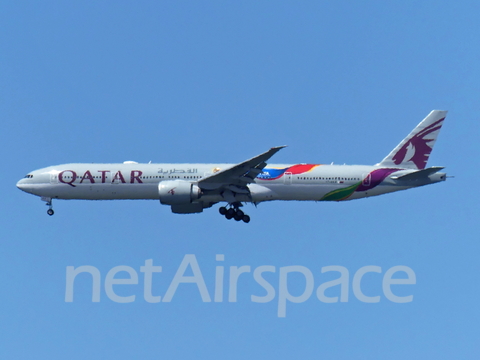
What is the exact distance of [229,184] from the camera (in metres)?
47.3

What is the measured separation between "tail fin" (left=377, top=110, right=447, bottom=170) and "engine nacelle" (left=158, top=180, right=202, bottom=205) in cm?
1285

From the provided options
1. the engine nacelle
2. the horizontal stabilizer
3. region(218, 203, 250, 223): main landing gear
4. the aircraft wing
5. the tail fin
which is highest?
the tail fin

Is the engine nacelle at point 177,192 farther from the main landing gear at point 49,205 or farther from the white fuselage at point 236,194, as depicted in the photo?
the main landing gear at point 49,205

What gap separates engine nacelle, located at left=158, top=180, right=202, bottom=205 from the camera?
4637 cm

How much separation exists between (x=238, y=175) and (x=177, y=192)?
3.78 m

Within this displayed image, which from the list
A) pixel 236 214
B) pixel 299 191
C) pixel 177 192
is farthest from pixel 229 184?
pixel 299 191

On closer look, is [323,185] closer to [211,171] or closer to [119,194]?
[211,171]

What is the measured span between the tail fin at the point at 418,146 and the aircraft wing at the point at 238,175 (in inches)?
376

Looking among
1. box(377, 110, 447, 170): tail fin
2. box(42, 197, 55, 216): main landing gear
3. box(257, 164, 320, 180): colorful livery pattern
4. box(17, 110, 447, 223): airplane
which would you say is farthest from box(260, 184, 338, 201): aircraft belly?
box(42, 197, 55, 216): main landing gear

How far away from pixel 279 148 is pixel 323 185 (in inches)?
271

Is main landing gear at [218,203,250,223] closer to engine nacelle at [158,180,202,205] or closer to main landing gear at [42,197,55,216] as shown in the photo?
engine nacelle at [158,180,202,205]

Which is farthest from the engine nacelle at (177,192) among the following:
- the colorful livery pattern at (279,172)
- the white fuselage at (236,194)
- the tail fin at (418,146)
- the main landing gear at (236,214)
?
the tail fin at (418,146)

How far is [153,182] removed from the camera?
48.7 m

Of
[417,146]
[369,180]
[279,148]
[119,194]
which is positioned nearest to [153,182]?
[119,194]
